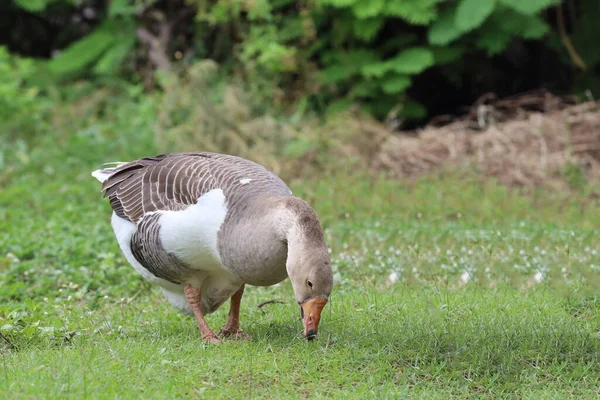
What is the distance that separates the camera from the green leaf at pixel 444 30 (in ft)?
40.1

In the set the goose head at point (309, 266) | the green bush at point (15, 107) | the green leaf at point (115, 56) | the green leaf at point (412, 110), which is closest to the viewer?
the goose head at point (309, 266)

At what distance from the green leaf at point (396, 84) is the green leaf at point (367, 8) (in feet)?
3.62

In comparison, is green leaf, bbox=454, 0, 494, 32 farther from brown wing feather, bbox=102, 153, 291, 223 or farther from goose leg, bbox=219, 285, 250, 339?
goose leg, bbox=219, 285, 250, 339

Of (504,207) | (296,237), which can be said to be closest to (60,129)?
(504,207)

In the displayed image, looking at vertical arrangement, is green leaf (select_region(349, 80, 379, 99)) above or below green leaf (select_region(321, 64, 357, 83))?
below

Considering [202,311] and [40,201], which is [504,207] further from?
[40,201]

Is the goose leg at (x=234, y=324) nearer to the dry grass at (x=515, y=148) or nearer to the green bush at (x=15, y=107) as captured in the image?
the dry grass at (x=515, y=148)

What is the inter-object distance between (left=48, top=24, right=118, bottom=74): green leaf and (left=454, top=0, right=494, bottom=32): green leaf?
7209 mm

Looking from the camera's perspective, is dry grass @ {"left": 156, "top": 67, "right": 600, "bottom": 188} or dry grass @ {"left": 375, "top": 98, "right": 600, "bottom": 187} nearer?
dry grass @ {"left": 375, "top": 98, "right": 600, "bottom": 187}

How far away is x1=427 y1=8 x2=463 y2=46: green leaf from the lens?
1223cm

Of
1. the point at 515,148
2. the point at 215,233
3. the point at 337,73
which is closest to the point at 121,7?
the point at 337,73

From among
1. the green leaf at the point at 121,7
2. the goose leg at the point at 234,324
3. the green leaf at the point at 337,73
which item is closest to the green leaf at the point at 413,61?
the green leaf at the point at 337,73

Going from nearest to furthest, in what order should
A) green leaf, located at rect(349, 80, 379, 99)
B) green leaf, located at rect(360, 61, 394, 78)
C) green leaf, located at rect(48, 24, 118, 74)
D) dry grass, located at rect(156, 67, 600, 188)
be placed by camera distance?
dry grass, located at rect(156, 67, 600, 188) < green leaf, located at rect(360, 61, 394, 78) < green leaf, located at rect(349, 80, 379, 99) < green leaf, located at rect(48, 24, 118, 74)

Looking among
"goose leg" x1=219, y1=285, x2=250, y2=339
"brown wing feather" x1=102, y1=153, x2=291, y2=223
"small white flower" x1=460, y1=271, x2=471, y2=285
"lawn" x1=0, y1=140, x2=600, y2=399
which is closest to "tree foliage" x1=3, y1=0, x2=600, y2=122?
"lawn" x1=0, y1=140, x2=600, y2=399
